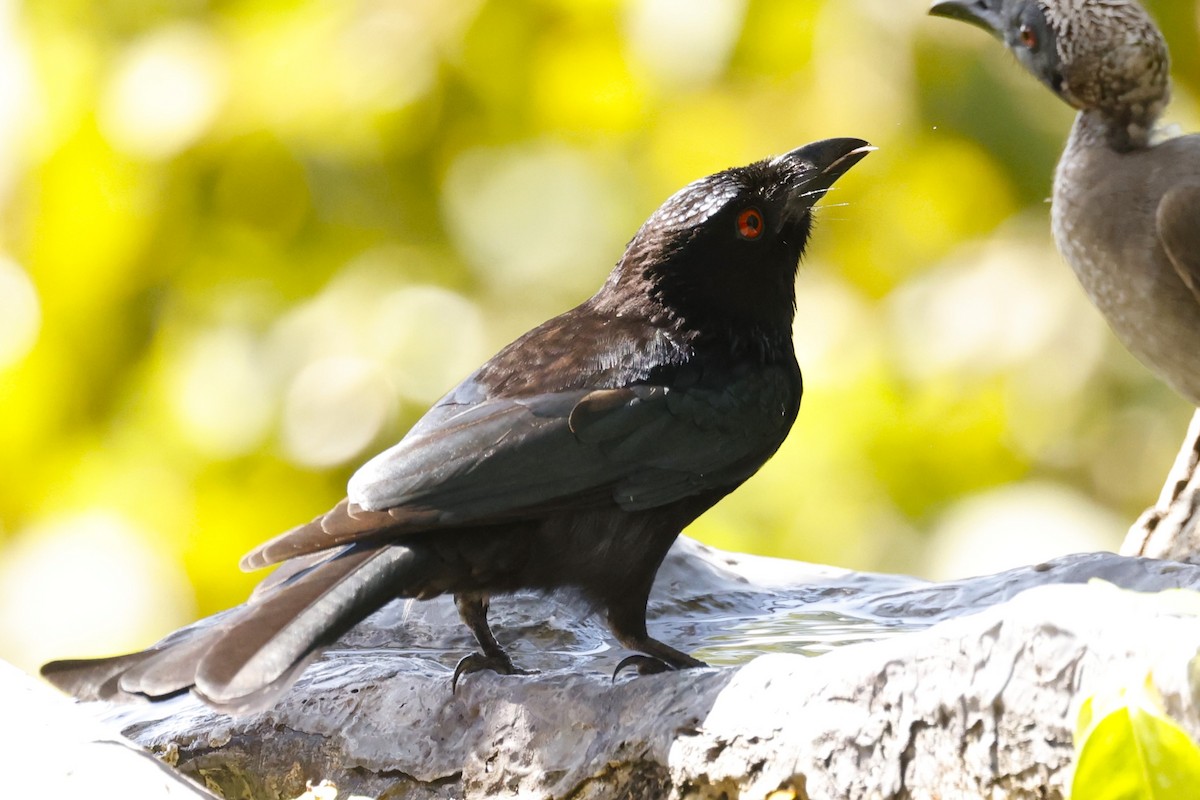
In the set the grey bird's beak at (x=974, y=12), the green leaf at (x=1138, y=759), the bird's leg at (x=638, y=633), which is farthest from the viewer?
the grey bird's beak at (x=974, y=12)

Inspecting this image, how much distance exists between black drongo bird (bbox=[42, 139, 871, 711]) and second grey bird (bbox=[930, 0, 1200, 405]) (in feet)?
2.35

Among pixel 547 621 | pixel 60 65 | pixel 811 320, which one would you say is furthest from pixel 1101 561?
pixel 60 65

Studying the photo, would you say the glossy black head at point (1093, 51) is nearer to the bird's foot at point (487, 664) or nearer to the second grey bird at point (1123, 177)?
the second grey bird at point (1123, 177)

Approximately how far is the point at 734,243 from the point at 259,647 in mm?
1562

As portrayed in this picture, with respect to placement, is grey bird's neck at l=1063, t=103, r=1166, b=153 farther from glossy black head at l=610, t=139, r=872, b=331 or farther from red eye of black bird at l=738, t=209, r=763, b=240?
red eye of black bird at l=738, t=209, r=763, b=240

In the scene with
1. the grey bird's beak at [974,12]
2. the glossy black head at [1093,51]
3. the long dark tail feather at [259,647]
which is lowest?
the long dark tail feather at [259,647]

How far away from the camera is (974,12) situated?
3998 mm

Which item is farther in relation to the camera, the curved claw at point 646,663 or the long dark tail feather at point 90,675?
the curved claw at point 646,663

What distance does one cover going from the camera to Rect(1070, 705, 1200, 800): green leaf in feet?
4.24

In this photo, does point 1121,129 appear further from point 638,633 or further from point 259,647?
point 259,647

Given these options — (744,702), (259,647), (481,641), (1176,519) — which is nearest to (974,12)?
(1176,519)

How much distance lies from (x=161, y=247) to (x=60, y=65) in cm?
78

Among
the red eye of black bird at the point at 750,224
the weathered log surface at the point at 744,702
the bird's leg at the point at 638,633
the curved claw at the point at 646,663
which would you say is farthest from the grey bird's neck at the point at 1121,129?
the curved claw at the point at 646,663

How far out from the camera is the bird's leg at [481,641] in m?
2.90
